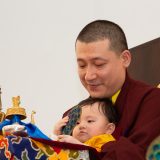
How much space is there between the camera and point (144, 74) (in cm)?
205

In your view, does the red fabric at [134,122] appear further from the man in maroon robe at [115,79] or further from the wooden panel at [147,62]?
the wooden panel at [147,62]

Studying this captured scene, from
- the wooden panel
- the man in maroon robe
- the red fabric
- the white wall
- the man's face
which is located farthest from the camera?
the white wall

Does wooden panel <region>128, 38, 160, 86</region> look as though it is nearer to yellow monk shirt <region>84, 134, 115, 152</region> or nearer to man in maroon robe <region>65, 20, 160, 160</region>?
man in maroon robe <region>65, 20, 160, 160</region>

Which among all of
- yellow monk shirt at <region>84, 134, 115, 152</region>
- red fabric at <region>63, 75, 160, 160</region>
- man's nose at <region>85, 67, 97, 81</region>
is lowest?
yellow monk shirt at <region>84, 134, 115, 152</region>

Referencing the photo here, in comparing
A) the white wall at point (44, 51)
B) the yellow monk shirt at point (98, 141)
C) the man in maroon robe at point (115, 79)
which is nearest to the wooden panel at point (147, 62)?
the white wall at point (44, 51)

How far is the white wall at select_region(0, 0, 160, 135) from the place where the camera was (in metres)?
2.58

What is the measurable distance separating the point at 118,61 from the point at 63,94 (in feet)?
4.08

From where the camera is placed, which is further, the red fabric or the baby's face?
the baby's face

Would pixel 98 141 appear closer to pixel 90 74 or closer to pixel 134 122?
pixel 134 122

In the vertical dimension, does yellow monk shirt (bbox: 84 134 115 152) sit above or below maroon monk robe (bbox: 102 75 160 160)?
below

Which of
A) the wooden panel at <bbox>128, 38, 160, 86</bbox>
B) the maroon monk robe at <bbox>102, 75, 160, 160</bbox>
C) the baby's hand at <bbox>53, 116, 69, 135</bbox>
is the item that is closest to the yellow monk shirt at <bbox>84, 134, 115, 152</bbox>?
the maroon monk robe at <bbox>102, 75, 160, 160</bbox>

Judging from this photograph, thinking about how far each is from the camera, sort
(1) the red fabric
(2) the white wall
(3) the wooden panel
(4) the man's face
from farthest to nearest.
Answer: (2) the white wall → (3) the wooden panel → (4) the man's face → (1) the red fabric

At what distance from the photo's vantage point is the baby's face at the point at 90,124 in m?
1.28

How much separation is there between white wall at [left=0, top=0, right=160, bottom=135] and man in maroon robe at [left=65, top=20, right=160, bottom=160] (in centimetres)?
103
